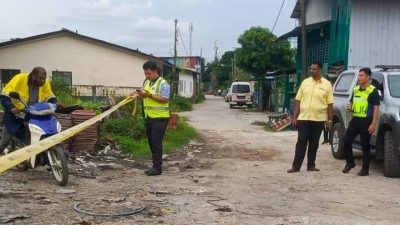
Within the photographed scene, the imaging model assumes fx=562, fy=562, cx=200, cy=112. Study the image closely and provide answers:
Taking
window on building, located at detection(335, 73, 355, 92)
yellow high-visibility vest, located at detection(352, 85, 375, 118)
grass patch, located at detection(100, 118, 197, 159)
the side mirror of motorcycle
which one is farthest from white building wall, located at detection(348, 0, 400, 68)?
the side mirror of motorcycle

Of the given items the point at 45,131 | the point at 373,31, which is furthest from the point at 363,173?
the point at 373,31

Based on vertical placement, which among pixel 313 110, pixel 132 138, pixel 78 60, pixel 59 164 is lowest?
pixel 132 138

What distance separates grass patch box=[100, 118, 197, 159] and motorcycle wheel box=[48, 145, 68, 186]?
331cm

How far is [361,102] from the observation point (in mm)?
9047

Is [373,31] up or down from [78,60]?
up

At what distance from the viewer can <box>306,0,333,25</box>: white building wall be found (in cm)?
2473

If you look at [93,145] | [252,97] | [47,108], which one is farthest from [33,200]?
[252,97]

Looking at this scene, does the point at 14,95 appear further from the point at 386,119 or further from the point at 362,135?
the point at 386,119

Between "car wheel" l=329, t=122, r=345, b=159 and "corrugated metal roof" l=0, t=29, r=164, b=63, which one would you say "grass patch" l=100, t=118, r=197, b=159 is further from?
"corrugated metal roof" l=0, t=29, r=164, b=63

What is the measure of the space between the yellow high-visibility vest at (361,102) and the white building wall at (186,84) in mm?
41883

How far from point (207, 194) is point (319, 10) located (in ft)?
66.8

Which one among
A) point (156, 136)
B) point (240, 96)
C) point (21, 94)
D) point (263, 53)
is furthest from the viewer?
point (240, 96)

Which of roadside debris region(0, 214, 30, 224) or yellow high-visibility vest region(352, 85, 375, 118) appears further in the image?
yellow high-visibility vest region(352, 85, 375, 118)

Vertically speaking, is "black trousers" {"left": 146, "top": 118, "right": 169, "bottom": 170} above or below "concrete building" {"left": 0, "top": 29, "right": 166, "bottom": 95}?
below
